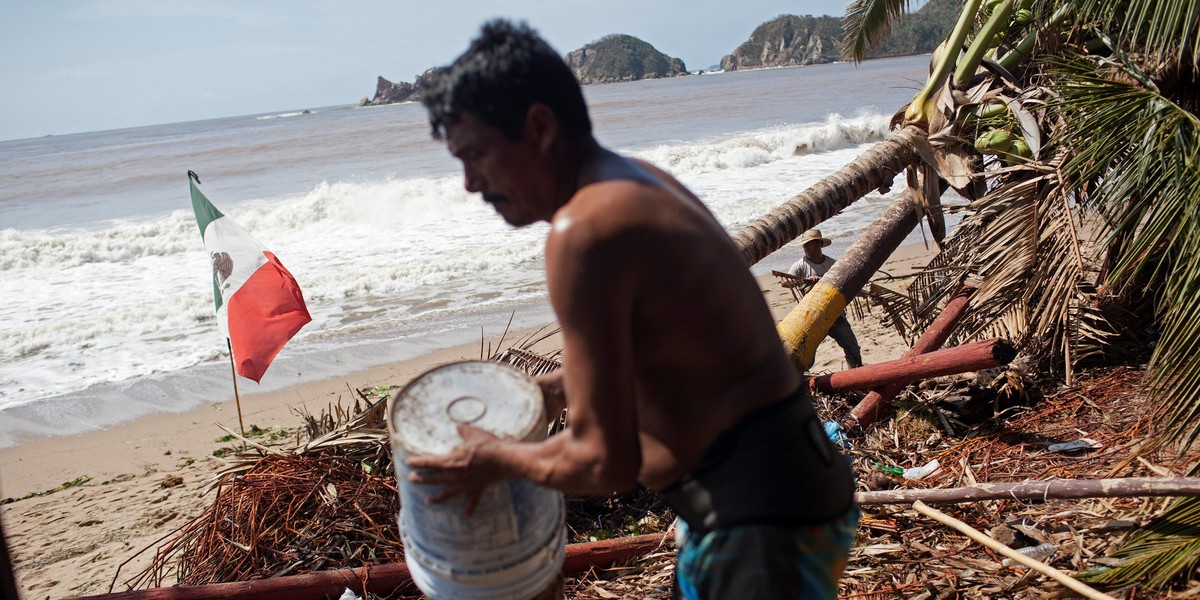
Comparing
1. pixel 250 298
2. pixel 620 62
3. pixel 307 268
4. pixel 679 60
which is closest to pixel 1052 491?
pixel 250 298

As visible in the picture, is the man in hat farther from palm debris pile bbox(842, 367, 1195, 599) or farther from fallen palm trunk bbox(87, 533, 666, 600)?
fallen palm trunk bbox(87, 533, 666, 600)

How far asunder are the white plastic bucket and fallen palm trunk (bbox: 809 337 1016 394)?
2.97 metres

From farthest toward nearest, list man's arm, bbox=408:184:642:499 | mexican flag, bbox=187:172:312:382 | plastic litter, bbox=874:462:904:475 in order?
1. mexican flag, bbox=187:172:312:382
2. plastic litter, bbox=874:462:904:475
3. man's arm, bbox=408:184:642:499

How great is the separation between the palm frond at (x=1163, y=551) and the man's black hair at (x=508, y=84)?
8.82 feet

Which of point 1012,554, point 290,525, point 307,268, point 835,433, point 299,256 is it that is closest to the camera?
point 1012,554

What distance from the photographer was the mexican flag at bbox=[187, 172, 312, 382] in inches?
226

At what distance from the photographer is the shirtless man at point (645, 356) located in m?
1.48

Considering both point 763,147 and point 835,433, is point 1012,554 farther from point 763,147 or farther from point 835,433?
point 763,147

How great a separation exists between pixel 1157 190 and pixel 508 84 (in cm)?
310

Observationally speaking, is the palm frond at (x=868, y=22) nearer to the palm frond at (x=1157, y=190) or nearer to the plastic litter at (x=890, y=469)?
the palm frond at (x=1157, y=190)

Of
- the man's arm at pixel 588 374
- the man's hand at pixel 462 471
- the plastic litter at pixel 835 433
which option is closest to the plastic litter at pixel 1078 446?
the plastic litter at pixel 835 433

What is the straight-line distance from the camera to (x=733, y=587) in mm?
A: 1660

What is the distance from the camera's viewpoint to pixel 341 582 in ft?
11.5

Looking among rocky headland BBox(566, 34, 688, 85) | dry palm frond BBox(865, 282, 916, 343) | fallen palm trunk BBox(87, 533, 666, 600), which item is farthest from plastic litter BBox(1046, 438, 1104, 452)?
rocky headland BBox(566, 34, 688, 85)
